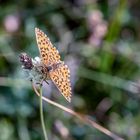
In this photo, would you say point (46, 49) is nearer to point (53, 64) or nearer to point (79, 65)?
point (53, 64)

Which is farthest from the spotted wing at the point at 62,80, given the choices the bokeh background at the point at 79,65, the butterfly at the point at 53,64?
the bokeh background at the point at 79,65

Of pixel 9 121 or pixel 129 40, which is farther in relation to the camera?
pixel 129 40

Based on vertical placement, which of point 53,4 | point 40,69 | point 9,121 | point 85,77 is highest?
point 53,4

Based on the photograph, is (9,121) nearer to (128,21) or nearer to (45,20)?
(45,20)

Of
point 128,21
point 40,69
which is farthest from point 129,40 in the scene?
point 40,69

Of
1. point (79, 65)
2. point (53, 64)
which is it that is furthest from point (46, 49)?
point (79, 65)
